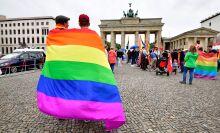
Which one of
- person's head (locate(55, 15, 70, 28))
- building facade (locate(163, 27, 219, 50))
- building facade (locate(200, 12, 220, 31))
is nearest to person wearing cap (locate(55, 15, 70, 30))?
person's head (locate(55, 15, 70, 28))

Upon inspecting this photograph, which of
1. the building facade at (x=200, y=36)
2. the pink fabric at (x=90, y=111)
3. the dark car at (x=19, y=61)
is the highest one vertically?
the building facade at (x=200, y=36)

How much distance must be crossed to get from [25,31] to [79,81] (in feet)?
313

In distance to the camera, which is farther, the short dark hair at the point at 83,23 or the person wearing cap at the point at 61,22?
the person wearing cap at the point at 61,22

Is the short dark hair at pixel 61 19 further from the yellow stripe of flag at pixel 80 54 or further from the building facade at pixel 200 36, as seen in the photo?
the building facade at pixel 200 36

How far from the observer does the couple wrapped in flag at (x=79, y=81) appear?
3170 mm

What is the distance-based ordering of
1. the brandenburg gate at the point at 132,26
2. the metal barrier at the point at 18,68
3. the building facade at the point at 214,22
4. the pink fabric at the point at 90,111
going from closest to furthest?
the pink fabric at the point at 90,111, the metal barrier at the point at 18,68, the brandenburg gate at the point at 132,26, the building facade at the point at 214,22

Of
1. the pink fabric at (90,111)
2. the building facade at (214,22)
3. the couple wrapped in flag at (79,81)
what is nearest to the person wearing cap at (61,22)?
the couple wrapped in flag at (79,81)

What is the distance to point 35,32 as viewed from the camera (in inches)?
3462

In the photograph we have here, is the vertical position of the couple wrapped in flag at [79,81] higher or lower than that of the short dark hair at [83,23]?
lower

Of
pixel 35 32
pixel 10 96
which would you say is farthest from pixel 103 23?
pixel 10 96

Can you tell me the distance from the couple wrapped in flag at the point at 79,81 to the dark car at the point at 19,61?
35.1 feet

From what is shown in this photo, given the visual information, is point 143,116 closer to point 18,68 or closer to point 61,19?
point 61,19

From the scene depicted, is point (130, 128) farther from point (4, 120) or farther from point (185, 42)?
point (185, 42)

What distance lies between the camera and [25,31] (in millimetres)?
88688
